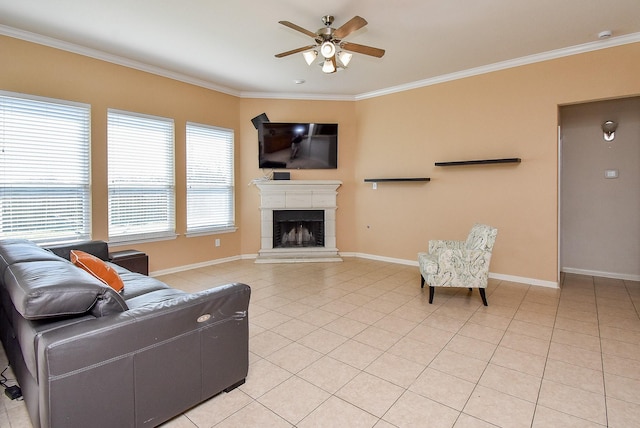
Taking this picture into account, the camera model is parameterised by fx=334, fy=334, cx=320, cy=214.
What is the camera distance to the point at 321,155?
19.7ft

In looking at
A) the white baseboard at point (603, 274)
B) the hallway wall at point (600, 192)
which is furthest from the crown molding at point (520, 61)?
the white baseboard at point (603, 274)

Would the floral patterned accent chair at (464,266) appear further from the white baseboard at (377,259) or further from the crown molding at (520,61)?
the crown molding at (520,61)

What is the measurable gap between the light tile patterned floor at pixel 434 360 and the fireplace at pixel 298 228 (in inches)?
73.2

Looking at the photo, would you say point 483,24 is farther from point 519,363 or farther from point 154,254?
point 154,254

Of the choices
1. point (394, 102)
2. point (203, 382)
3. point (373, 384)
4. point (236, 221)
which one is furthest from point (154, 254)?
point (394, 102)

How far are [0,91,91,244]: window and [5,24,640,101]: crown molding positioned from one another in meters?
0.64

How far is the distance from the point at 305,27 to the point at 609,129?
4283 millimetres

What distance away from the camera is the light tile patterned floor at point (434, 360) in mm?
1870

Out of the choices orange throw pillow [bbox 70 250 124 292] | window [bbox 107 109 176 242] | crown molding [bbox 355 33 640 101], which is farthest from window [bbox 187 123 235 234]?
crown molding [bbox 355 33 640 101]

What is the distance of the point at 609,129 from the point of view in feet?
14.8

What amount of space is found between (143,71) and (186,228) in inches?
88.9

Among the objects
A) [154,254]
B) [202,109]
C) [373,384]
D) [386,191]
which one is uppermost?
[202,109]

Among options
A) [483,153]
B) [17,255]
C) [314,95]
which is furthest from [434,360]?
[314,95]

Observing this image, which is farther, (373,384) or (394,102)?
(394,102)
